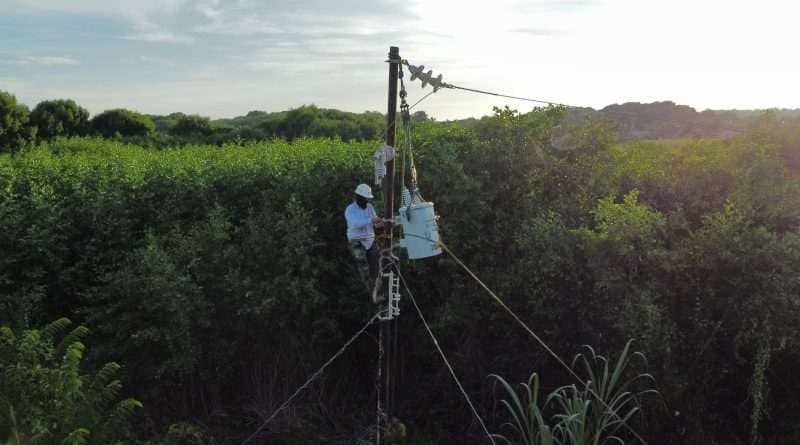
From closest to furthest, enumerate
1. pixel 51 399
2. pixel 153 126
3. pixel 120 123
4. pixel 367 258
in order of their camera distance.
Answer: pixel 51 399, pixel 367 258, pixel 120 123, pixel 153 126

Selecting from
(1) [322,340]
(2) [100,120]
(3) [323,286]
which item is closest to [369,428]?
(1) [322,340]

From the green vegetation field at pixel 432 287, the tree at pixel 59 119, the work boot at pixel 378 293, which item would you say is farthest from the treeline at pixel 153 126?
the work boot at pixel 378 293

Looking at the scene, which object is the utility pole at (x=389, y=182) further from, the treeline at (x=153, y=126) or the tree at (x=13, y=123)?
the tree at (x=13, y=123)

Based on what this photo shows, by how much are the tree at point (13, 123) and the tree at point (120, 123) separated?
3913mm

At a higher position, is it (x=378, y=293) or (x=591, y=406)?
(x=378, y=293)

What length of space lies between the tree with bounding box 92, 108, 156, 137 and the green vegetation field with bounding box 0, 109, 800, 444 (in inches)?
1088

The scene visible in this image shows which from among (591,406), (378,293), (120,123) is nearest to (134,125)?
(120,123)

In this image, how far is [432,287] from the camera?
6.57 metres

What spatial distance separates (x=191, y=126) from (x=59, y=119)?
6.25 m

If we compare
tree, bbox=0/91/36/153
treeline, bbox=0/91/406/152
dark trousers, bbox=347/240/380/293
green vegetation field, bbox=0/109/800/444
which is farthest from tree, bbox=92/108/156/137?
dark trousers, bbox=347/240/380/293

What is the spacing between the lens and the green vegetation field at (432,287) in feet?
16.2

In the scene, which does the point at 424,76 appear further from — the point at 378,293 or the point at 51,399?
the point at 51,399

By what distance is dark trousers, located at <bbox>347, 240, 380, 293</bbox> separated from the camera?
559 cm

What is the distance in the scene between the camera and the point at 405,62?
4.47 meters
